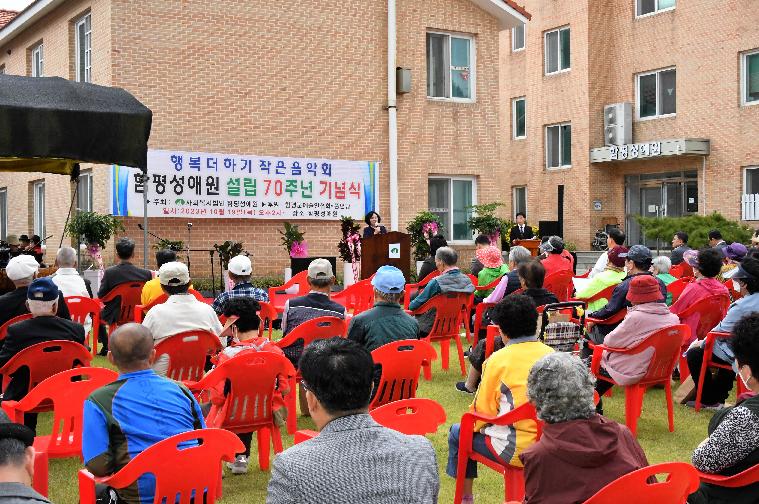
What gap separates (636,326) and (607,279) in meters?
2.39

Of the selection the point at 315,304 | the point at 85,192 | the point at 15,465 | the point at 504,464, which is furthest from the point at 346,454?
the point at 85,192

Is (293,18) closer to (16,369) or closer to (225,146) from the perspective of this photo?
(225,146)

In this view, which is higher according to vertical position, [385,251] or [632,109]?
[632,109]

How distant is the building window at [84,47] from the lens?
17.8 m

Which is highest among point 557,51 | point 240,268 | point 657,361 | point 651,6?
point 651,6

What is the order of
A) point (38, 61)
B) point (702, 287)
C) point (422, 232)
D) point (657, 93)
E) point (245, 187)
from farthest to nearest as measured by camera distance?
point (657, 93) → point (38, 61) → point (422, 232) → point (245, 187) → point (702, 287)

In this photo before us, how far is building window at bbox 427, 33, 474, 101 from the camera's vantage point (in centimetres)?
2005

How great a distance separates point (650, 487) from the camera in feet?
9.62

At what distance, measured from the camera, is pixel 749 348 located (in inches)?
148

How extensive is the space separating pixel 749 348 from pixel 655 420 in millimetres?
3579

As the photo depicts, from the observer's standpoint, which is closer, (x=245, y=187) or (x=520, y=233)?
(x=245, y=187)

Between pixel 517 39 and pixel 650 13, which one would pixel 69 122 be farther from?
pixel 517 39

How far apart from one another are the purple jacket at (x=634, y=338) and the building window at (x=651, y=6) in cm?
2221

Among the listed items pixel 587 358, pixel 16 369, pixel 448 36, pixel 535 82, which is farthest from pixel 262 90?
pixel 535 82
